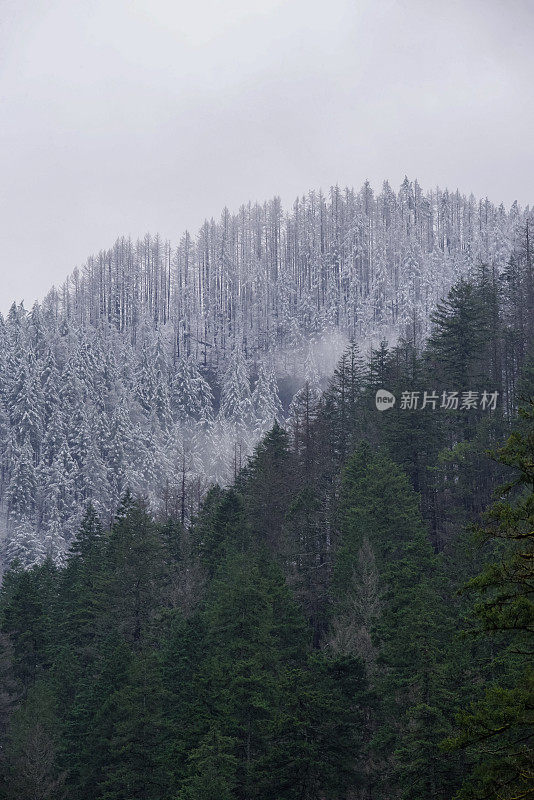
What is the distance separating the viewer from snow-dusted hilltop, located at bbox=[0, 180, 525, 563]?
358ft

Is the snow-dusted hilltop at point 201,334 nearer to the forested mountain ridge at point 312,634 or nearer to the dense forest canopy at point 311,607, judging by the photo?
the dense forest canopy at point 311,607

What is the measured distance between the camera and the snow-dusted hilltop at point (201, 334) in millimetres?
109062

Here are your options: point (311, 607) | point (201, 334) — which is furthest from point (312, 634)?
point (201, 334)

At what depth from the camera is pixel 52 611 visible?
49812 mm

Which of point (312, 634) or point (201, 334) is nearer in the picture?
point (312, 634)

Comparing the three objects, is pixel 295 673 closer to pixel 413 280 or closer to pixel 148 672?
pixel 148 672

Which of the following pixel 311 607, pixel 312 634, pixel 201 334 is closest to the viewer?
pixel 312 634

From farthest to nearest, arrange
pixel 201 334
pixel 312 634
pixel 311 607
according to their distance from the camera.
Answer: pixel 201 334, pixel 311 607, pixel 312 634

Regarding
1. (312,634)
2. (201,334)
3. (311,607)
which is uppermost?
(201,334)

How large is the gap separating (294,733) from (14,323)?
11374 cm

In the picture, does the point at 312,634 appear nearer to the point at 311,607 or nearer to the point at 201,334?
the point at 311,607

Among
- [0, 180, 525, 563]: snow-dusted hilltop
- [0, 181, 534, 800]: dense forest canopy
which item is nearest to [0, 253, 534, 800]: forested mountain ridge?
[0, 181, 534, 800]: dense forest canopy

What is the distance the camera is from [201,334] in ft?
526

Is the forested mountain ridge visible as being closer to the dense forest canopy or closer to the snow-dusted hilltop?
the dense forest canopy
